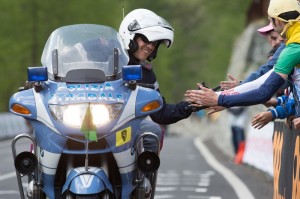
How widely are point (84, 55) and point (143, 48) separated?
859 mm

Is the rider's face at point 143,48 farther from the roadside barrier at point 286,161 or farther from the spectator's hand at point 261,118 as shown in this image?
the roadside barrier at point 286,161

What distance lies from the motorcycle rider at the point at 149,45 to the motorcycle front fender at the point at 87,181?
1104mm

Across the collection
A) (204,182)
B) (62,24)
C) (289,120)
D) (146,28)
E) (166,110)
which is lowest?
(62,24)

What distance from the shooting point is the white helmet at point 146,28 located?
29.3 feet

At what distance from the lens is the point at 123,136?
8031mm

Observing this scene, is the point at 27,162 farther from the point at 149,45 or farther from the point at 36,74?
the point at 149,45

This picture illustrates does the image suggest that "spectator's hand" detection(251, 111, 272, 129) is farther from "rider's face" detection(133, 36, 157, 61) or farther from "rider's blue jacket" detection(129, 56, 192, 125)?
"rider's face" detection(133, 36, 157, 61)

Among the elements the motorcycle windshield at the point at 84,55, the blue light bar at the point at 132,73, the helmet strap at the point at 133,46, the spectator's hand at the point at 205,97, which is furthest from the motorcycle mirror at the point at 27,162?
the helmet strap at the point at 133,46

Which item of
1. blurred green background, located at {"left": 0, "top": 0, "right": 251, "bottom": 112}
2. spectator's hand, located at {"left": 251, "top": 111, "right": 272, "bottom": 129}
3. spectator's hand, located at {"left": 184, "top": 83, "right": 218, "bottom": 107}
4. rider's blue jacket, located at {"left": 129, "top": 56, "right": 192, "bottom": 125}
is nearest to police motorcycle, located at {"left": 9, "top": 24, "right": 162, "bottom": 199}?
spectator's hand, located at {"left": 184, "top": 83, "right": 218, "bottom": 107}

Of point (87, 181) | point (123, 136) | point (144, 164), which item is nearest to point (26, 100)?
point (123, 136)

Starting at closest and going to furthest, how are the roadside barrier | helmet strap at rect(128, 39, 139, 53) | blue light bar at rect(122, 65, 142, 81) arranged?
blue light bar at rect(122, 65, 142, 81) < helmet strap at rect(128, 39, 139, 53) < the roadside barrier

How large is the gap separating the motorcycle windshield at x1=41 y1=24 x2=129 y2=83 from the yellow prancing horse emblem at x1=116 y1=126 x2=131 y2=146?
1.42ft

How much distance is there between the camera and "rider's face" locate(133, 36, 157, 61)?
29.8ft

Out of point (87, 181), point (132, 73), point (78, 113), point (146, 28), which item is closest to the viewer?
point (87, 181)
